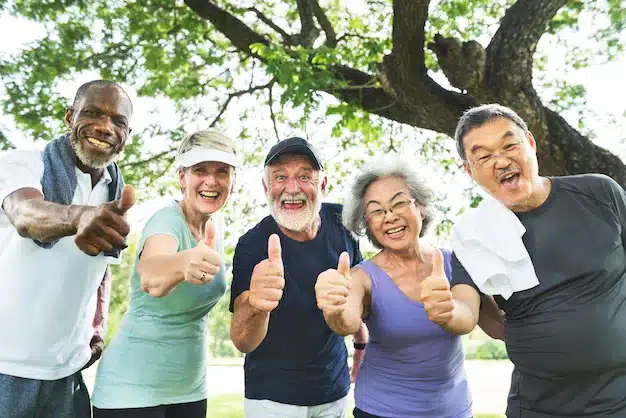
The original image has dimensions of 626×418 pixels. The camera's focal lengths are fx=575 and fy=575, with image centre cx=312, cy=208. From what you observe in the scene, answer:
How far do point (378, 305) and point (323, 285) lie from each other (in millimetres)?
426

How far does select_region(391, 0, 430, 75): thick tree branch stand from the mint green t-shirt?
3176 millimetres

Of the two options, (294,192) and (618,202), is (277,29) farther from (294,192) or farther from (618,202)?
(618,202)

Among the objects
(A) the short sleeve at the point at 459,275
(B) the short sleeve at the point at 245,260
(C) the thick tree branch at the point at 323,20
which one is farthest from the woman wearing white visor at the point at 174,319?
(C) the thick tree branch at the point at 323,20

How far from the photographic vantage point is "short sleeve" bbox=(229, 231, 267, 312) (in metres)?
2.71

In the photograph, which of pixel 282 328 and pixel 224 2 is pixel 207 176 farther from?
pixel 224 2

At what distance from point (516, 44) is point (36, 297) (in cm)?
444

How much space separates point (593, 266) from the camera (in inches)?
87.0

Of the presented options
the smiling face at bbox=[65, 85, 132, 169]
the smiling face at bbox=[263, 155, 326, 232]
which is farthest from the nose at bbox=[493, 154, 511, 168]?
the smiling face at bbox=[65, 85, 132, 169]

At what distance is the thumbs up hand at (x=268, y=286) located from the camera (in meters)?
2.30

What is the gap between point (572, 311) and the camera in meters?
2.20

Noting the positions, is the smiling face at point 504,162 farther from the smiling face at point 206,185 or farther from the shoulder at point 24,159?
the shoulder at point 24,159

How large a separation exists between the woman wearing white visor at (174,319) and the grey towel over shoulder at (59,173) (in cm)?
31

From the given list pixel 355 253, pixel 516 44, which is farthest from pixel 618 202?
pixel 516 44

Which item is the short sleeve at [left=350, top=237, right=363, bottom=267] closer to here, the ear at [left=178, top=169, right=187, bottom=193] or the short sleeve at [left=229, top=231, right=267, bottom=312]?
the short sleeve at [left=229, top=231, right=267, bottom=312]
